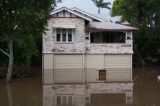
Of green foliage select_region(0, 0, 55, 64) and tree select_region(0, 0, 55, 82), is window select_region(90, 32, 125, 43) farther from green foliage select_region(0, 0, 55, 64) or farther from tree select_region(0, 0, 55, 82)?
tree select_region(0, 0, 55, 82)

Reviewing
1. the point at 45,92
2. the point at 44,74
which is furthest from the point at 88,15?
the point at 45,92

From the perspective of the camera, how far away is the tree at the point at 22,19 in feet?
113

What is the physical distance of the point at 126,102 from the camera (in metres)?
24.3

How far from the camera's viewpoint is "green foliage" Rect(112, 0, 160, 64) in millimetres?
53250

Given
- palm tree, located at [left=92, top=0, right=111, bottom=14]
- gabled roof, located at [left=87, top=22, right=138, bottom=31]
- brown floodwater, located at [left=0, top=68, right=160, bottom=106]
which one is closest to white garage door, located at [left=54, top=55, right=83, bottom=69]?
gabled roof, located at [left=87, top=22, right=138, bottom=31]

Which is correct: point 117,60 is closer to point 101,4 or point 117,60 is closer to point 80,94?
point 80,94

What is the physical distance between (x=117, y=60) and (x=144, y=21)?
51.7 feet

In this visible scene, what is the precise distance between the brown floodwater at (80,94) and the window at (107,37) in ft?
32.4

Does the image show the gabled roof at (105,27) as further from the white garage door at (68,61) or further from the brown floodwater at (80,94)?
the brown floodwater at (80,94)

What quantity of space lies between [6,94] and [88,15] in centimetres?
1761

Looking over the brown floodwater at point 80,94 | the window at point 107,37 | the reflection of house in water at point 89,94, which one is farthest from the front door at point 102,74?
the window at point 107,37

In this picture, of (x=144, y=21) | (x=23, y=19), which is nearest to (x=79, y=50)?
(x=23, y=19)

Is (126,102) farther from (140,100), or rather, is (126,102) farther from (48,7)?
(48,7)

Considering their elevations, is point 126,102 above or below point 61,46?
below
